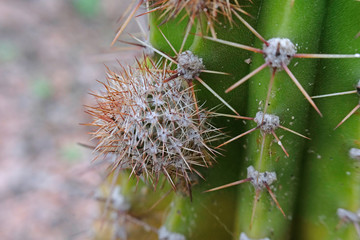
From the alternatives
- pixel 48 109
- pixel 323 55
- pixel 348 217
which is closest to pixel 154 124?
pixel 323 55

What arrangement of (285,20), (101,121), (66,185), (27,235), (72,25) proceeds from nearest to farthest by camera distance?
(285,20)
(101,121)
(27,235)
(66,185)
(72,25)

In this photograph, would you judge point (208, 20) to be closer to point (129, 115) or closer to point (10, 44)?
point (129, 115)

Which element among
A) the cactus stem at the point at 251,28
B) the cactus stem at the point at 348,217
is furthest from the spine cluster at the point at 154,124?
the cactus stem at the point at 348,217

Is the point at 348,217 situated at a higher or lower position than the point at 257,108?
lower

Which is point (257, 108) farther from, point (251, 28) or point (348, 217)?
point (348, 217)

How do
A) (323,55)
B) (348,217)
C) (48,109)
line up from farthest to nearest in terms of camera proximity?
(48,109) < (348,217) < (323,55)

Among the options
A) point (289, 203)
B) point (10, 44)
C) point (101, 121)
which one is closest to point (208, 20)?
point (101, 121)

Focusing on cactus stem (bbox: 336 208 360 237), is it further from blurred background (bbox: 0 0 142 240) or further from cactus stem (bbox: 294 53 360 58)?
blurred background (bbox: 0 0 142 240)
